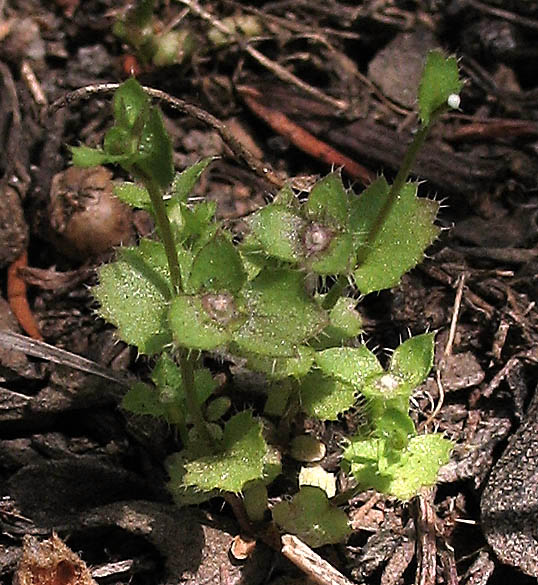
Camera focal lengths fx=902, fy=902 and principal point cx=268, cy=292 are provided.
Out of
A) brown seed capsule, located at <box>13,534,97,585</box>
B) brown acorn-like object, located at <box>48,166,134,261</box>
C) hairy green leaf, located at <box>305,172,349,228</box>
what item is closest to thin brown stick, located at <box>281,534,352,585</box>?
→ brown seed capsule, located at <box>13,534,97,585</box>

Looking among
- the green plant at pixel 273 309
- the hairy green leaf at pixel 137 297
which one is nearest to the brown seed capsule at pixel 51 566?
the green plant at pixel 273 309

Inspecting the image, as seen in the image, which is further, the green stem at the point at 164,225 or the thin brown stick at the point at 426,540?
the thin brown stick at the point at 426,540

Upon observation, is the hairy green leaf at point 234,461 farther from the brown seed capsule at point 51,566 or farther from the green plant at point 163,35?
the green plant at point 163,35

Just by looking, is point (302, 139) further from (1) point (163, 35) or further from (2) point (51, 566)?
(2) point (51, 566)

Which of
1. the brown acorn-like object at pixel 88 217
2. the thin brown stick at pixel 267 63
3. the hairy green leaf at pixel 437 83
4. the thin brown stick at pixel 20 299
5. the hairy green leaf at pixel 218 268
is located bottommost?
the thin brown stick at pixel 20 299

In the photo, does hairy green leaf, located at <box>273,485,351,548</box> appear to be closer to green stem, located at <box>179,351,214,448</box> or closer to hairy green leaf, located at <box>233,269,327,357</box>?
green stem, located at <box>179,351,214,448</box>

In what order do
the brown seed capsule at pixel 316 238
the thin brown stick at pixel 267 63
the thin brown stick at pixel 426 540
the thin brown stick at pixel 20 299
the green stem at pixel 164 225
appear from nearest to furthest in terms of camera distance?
the green stem at pixel 164 225 → the brown seed capsule at pixel 316 238 → the thin brown stick at pixel 426 540 → the thin brown stick at pixel 20 299 → the thin brown stick at pixel 267 63

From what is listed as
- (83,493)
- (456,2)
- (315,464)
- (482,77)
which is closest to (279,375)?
(315,464)
